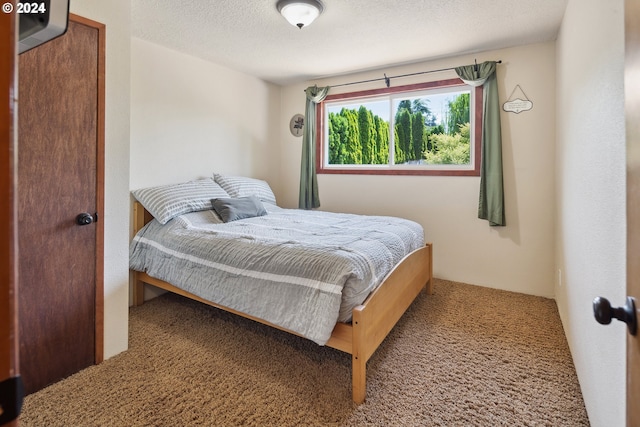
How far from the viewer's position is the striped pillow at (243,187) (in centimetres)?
348

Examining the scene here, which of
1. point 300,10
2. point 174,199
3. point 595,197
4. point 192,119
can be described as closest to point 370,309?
point 595,197

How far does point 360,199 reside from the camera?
3998mm

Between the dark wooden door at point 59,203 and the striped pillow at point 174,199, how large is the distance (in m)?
0.84

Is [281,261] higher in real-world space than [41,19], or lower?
lower

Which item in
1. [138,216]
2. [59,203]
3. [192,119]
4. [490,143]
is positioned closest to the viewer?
[59,203]

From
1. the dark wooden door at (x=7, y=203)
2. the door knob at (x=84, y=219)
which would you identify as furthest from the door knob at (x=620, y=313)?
the door knob at (x=84, y=219)

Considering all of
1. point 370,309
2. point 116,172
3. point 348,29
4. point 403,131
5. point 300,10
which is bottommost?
point 370,309

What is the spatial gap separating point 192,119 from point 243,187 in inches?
33.5

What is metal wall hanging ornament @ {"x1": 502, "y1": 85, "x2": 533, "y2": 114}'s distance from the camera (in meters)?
3.07

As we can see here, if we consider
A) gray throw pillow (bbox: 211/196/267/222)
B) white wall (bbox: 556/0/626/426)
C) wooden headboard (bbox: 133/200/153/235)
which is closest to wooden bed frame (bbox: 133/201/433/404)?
wooden headboard (bbox: 133/200/153/235)

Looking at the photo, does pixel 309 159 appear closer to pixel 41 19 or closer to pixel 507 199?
pixel 507 199

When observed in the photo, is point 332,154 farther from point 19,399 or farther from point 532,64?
point 19,399

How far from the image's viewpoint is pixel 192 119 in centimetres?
338

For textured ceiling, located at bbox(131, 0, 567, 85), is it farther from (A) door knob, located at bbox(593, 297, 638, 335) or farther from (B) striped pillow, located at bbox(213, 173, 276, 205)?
(A) door knob, located at bbox(593, 297, 638, 335)
